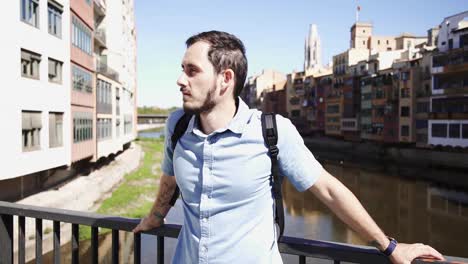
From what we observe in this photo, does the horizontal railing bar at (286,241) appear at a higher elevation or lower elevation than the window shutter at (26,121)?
lower

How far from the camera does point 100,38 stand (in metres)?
30.8

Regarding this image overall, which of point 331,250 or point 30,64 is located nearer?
point 331,250

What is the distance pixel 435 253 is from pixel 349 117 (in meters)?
66.2

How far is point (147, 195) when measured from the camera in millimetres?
27250

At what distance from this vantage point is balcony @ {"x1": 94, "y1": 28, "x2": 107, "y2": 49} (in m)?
30.2

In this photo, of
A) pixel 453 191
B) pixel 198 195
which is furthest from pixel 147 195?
pixel 198 195

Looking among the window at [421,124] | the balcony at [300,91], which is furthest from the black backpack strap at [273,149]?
the balcony at [300,91]

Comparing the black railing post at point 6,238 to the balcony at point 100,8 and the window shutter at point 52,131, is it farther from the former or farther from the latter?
the balcony at point 100,8

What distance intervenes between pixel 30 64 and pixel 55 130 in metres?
3.54

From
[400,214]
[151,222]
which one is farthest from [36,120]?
[400,214]

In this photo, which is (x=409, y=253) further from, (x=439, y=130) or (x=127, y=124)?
(x=439, y=130)

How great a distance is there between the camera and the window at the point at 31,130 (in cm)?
1672

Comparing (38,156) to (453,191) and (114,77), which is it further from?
(453,191)

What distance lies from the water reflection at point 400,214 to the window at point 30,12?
51.5ft
